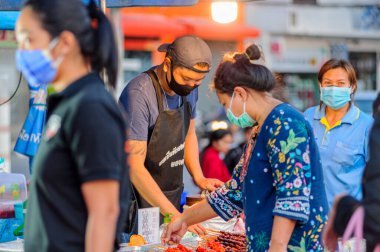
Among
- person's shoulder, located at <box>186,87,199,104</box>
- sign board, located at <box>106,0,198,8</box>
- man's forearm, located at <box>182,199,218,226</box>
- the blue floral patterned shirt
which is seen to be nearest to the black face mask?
person's shoulder, located at <box>186,87,199,104</box>

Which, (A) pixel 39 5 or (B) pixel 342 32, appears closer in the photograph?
(A) pixel 39 5

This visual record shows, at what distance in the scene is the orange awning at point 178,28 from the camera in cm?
1659

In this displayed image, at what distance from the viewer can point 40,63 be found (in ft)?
8.80

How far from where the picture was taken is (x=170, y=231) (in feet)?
13.6

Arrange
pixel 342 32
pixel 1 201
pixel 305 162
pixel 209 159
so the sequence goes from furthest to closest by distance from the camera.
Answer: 1. pixel 342 32
2. pixel 209 159
3. pixel 1 201
4. pixel 305 162

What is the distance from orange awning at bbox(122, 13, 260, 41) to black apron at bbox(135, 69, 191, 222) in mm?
11239

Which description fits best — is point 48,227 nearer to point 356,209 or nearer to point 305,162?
point 356,209

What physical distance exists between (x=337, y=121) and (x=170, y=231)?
2.45m

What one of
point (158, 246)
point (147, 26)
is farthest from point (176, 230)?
point (147, 26)

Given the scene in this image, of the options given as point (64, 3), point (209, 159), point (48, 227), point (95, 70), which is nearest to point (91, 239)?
point (48, 227)

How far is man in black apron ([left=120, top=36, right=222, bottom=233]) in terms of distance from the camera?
16.3 feet

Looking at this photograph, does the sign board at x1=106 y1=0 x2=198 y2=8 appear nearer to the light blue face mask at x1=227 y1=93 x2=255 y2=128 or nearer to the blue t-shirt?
the blue t-shirt

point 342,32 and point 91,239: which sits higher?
point 342,32

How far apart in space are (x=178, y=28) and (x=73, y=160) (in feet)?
48.0
